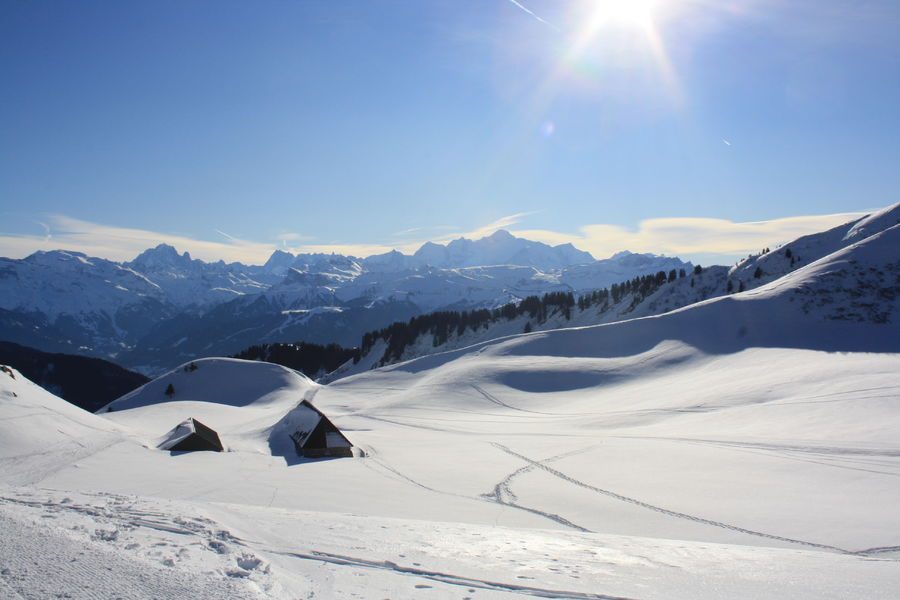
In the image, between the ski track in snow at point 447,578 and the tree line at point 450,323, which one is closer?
the ski track in snow at point 447,578

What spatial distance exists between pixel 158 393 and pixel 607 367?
215ft

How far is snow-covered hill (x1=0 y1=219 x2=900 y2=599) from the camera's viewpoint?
8.98 meters

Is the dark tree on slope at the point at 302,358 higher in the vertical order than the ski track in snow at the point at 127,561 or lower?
lower

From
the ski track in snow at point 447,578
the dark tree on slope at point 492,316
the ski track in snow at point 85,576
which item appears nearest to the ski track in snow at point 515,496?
the ski track in snow at point 447,578

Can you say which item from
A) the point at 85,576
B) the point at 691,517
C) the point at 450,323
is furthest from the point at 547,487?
the point at 450,323

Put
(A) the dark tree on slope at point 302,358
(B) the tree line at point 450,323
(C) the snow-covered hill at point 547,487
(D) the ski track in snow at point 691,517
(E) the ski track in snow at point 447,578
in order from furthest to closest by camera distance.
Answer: (A) the dark tree on slope at point 302,358 < (B) the tree line at point 450,323 < (D) the ski track in snow at point 691,517 < (C) the snow-covered hill at point 547,487 < (E) the ski track in snow at point 447,578

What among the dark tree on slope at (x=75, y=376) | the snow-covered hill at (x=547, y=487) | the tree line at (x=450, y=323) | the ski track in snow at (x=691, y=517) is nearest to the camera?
the snow-covered hill at (x=547, y=487)

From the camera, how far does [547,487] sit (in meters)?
22.7

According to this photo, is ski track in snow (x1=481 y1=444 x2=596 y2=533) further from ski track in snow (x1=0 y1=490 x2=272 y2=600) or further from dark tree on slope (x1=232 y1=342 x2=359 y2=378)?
dark tree on slope (x1=232 y1=342 x2=359 y2=378)

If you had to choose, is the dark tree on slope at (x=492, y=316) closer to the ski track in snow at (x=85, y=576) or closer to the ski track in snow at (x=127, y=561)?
the ski track in snow at (x=127, y=561)

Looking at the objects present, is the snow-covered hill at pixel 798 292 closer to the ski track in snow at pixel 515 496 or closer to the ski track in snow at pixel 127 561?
the ski track in snow at pixel 515 496

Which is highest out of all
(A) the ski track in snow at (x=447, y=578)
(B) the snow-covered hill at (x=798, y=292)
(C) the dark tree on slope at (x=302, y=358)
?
(B) the snow-covered hill at (x=798, y=292)

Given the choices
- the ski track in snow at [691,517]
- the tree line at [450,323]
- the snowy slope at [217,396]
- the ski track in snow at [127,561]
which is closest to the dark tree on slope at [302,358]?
the tree line at [450,323]

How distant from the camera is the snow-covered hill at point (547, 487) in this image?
29.5ft
